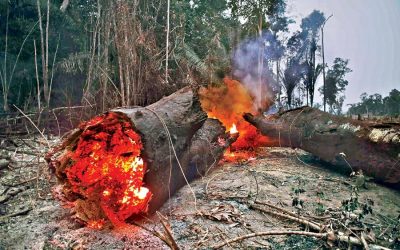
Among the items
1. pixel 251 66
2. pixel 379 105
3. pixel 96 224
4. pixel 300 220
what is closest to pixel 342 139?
pixel 300 220

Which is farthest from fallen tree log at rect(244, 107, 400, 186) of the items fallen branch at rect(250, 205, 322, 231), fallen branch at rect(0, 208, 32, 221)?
fallen branch at rect(0, 208, 32, 221)

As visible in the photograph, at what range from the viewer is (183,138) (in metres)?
4.14

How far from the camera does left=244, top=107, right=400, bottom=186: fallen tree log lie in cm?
471

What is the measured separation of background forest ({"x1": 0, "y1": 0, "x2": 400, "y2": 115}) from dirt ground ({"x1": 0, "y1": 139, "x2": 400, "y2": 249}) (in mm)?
2566

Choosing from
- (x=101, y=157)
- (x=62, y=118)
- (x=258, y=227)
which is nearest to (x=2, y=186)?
(x=101, y=157)

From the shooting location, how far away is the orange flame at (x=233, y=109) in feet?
25.4

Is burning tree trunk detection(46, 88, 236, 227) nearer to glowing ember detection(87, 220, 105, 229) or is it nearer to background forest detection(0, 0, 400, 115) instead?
glowing ember detection(87, 220, 105, 229)

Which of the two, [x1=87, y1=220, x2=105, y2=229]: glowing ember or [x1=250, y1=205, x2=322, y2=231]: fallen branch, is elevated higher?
[x1=250, y1=205, x2=322, y2=231]: fallen branch

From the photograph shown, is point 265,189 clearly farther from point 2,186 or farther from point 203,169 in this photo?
point 2,186

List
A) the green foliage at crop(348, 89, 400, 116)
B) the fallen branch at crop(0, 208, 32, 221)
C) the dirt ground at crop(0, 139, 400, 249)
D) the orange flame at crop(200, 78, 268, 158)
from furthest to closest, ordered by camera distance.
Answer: the green foliage at crop(348, 89, 400, 116) < the orange flame at crop(200, 78, 268, 158) < the fallen branch at crop(0, 208, 32, 221) < the dirt ground at crop(0, 139, 400, 249)

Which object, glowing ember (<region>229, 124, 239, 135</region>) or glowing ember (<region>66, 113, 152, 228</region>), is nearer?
glowing ember (<region>66, 113, 152, 228</region>)

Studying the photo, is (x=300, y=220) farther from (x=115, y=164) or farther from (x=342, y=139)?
(x=342, y=139)

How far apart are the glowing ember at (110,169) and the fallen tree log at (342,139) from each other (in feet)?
9.06

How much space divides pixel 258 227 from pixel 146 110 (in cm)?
188
